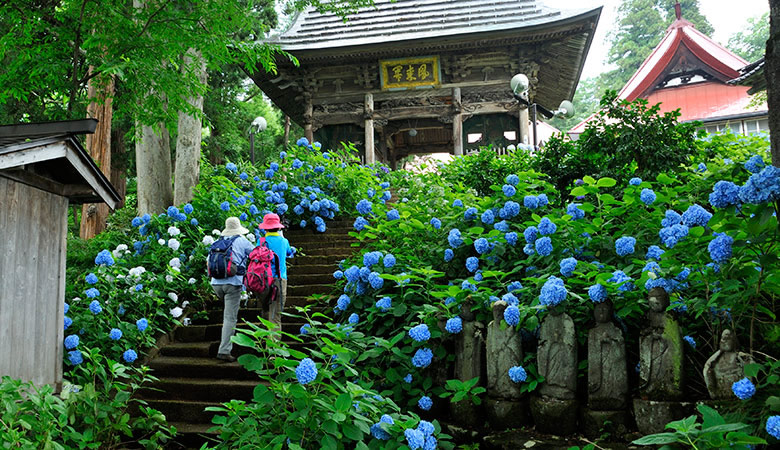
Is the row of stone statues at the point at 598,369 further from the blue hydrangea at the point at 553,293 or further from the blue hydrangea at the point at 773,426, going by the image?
the blue hydrangea at the point at 773,426

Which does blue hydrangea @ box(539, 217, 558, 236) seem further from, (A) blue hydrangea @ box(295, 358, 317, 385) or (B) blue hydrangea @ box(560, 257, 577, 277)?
(A) blue hydrangea @ box(295, 358, 317, 385)

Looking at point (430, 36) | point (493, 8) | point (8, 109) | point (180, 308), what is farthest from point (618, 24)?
point (180, 308)

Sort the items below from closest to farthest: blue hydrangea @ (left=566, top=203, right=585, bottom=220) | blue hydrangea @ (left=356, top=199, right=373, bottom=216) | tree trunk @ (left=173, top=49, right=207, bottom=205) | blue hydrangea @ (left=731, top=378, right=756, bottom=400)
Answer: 1. blue hydrangea @ (left=731, top=378, right=756, bottom=400)
2. blue hydrangea @ (left=566, top=203, right=585, bottom=220)
3. blue hydrangea @ (left=356, top=199, right=373, bottom=216)
4. tree trunk @ (left=173, top=49, right=207, bottom=205)

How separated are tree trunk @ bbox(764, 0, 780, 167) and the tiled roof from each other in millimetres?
10542

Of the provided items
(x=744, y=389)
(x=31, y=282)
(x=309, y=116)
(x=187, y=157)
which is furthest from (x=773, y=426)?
(x=309, y=116)

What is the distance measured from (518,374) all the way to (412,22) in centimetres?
1271

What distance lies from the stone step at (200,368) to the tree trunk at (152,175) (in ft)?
13.4

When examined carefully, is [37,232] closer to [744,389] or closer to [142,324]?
[142,324]

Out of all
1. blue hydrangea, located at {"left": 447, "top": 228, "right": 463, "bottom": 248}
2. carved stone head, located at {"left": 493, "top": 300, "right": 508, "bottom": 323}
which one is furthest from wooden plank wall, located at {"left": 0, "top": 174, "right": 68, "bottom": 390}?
carved stone head, located at {"left": 493, "top": 300, "right": 508, "bottom": 323}

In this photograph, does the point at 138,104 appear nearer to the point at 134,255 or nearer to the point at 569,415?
the point at 134,255

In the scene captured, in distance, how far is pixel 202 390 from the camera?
476 cm

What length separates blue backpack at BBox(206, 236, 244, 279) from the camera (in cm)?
501

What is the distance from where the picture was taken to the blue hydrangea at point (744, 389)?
2117mm

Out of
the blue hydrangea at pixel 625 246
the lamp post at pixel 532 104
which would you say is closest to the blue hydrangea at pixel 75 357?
the blue hydrangea at pixel 625 246
